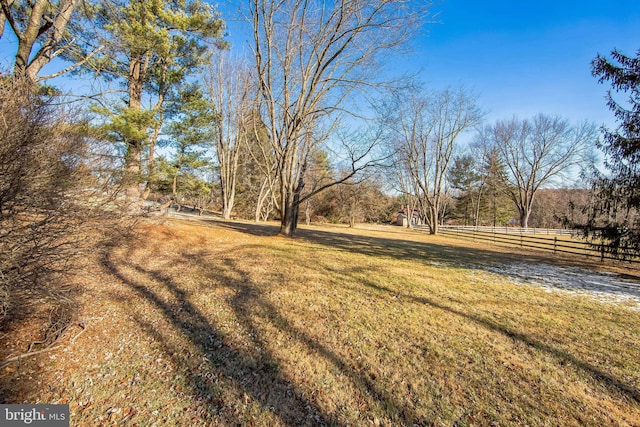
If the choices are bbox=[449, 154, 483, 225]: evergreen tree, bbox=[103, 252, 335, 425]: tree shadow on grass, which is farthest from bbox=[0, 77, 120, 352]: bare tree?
bbox=[449, 154, 483, 225]: evergreen tree

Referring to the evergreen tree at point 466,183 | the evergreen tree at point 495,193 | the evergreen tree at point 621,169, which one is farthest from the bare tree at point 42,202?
the evergreen tree at point 466,183

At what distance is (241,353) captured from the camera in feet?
9.53

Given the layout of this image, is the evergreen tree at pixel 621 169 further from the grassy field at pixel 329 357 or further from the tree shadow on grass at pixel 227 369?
the tree shadow on grass at pixel 227 369

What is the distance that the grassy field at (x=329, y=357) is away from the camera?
7.07 ft

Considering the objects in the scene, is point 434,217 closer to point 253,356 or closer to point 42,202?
point 253,356

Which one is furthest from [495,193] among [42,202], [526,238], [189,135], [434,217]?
[42,202]

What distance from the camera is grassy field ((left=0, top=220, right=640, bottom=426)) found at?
215 cm

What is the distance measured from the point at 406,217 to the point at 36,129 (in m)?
42.6

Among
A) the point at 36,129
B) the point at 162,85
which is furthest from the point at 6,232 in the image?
the point at 162,85

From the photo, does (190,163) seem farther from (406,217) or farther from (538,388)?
(406,217)

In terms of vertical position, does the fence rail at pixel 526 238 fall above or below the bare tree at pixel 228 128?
below

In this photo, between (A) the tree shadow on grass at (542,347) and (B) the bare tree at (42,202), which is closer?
(B) the bare tree at (42,202)

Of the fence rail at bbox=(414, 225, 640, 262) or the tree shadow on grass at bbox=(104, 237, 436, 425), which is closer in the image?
the tree shadow on grass at bbox=(104, 237, 436, 425)

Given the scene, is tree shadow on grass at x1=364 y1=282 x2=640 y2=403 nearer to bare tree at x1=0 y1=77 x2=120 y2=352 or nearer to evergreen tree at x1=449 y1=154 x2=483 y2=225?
bare tree at x1=0 y1=77 x2=120 y2=352
